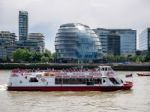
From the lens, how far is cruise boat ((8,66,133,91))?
65500 mm

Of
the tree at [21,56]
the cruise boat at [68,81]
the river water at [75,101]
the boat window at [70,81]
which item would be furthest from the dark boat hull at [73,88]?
the tree at [21,56]

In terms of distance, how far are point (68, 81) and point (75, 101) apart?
12.5 m

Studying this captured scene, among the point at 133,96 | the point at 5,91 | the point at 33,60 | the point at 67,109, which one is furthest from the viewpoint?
the point at 33,60

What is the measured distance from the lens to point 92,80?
6606cm

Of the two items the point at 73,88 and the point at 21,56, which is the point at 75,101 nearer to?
the point at 73,88

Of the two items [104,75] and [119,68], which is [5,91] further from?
[119,68]

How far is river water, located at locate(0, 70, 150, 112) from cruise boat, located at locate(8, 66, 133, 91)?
1752mm

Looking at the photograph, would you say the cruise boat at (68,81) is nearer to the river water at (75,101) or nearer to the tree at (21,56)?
the river water at (75,101)

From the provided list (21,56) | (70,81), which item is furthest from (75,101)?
(21,56)

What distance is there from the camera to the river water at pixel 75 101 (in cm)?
4731

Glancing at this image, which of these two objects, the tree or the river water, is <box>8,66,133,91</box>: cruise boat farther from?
the tree

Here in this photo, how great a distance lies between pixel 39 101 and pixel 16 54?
145 m

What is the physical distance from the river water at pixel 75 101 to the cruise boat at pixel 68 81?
1.75 meters

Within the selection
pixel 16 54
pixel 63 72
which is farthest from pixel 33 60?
pixel 63 72
